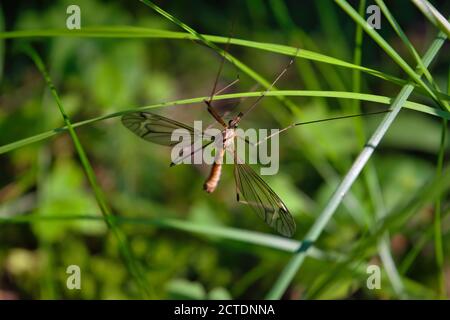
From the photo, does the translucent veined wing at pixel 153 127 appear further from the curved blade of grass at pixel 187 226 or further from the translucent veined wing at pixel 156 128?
the curved blade of grass at pixel 187 226

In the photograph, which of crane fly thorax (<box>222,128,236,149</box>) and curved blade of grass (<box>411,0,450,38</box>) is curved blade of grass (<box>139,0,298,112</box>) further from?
curved blade of grass (<box>411,0,450,38</box>)

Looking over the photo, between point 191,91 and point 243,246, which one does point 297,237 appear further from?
point 191,91

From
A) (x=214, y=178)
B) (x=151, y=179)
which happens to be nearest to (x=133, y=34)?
(x=214, y=178)

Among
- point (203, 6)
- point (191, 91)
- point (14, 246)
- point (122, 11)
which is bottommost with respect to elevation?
point (14, 246)

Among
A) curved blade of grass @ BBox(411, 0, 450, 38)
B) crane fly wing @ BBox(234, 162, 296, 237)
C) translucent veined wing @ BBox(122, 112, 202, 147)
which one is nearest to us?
curved blade of grass @ BBox(411, 0, 450, 38)

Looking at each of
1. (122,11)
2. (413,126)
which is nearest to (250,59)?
(122,11)

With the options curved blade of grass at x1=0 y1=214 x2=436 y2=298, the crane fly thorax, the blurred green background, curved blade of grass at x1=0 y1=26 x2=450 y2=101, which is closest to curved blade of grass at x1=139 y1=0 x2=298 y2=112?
curved blade of grass at x1=0 y1=26 x2=450 y2=101

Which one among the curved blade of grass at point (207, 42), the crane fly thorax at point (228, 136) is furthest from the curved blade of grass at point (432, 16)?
the crane fly thorax at point (228, 136)
